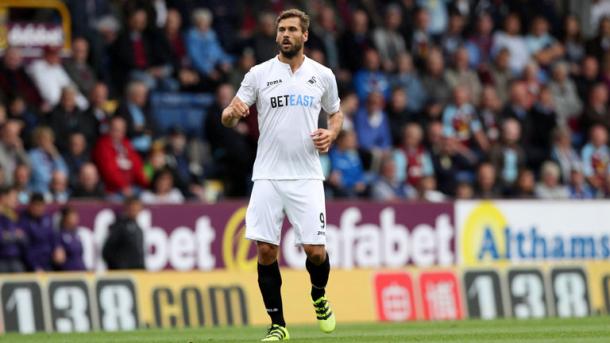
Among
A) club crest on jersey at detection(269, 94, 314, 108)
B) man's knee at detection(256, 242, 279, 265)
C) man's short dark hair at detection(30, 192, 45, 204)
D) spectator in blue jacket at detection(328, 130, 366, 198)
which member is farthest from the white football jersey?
spectator in blue jacket at detection(328, 130, 366, 198)

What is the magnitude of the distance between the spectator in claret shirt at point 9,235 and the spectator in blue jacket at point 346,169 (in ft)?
15.9

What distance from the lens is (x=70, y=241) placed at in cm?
1870

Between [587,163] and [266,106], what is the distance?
13317 millimetres

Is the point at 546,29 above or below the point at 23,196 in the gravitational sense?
above

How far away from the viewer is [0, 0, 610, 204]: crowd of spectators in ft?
65.7

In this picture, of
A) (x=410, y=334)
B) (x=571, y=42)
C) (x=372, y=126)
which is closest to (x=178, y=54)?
(x=372, y=126)

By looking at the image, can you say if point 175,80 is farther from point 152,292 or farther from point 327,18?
point 152,292

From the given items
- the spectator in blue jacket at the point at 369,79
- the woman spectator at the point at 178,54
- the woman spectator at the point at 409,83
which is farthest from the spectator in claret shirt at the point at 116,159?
the woman spectator at the point at 409,83

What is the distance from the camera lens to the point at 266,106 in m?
12.2

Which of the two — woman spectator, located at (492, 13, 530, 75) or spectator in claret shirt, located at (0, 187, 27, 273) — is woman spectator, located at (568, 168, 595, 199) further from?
spectator in claret shirt, located at (0, 187, 27, 273)

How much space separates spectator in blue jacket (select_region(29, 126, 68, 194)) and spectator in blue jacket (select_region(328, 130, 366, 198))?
13.3ft

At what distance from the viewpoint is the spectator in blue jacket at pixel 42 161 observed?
1928 centimetres

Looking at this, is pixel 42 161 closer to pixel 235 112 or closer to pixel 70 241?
pixel 70 241

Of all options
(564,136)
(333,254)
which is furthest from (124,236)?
(564,136)
